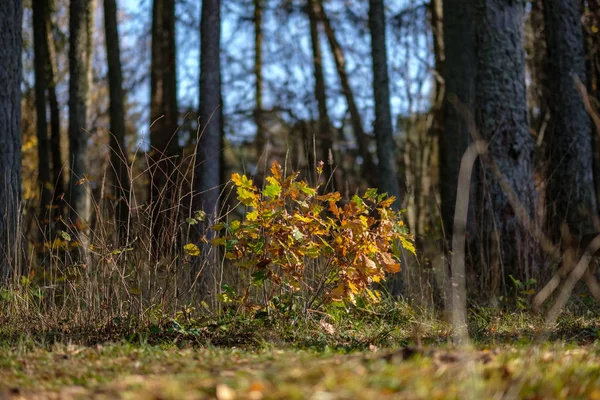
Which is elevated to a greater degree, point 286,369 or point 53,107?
point 53,107

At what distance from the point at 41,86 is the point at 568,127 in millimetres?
8047

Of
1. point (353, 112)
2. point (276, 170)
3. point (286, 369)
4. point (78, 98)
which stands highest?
point (353, 112)

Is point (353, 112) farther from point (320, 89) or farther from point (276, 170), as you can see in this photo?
point (276, 170)

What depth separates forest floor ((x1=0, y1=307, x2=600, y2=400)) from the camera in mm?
2309

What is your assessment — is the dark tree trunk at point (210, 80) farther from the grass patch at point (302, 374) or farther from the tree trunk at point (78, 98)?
the grass patch at point (302, 374)

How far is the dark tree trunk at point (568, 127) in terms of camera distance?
29.5 ft

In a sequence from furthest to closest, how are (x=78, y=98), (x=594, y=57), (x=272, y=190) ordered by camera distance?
(x=594, y=57), (x=78, y=98), (x=272, y=190)

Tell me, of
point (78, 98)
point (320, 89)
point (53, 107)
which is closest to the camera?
point (78, 98)

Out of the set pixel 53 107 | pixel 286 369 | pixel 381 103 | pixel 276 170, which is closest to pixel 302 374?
pixel 286 369

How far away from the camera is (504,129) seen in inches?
276

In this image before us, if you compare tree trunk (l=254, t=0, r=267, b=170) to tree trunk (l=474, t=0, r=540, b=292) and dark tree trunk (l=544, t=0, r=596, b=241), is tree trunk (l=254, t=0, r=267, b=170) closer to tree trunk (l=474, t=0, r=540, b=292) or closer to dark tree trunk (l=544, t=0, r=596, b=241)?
dark tree trunk (l=544, t=0, r=596, b=241)

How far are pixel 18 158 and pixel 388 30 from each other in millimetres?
9380

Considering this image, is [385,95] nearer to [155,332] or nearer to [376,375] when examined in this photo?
[155,332]

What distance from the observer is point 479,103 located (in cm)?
714
